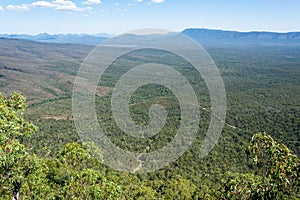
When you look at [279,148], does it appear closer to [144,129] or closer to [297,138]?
[297,138]

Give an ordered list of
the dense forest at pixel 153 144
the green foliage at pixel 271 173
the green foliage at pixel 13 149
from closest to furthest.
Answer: the green foliage at pixel 271 173 → the green foliage at pixel 13 149 → the dense forest at pixel 153 144

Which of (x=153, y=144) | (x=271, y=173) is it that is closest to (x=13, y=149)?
(x=271, y=173)

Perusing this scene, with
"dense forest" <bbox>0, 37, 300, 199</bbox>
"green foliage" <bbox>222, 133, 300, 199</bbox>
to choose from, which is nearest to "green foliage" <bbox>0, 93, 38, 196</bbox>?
"dense forest" <bbox>0, 37, 300, 199</bbox>

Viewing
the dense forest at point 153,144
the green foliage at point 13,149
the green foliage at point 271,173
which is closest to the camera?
the green foliage at point 271,173

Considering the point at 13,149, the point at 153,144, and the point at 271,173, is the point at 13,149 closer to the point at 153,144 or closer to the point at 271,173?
the point at 271,173

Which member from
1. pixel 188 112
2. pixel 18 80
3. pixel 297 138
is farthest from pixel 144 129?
pixel 18 80

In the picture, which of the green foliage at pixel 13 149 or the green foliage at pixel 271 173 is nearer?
the green foliage at pixel 271 173

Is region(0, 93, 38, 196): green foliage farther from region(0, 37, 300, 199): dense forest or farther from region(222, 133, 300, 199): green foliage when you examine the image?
region(222, 133, 300, 199): green foliage

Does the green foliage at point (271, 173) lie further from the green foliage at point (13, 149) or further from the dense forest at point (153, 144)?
the green foliage at point (13, 149)

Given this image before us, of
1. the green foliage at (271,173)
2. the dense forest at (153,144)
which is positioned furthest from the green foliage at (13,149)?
the green foliage at (271,173)
